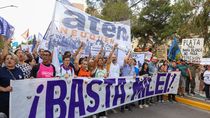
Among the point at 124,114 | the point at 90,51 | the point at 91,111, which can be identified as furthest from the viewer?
the point at 90,51

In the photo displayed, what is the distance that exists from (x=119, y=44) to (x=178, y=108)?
9.20ft

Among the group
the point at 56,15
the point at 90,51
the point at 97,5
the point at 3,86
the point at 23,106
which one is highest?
the point at 97,5

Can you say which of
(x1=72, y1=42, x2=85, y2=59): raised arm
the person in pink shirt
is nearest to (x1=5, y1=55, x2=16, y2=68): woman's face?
the person in pink shirt

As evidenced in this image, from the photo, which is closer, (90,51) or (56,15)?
(56,15)

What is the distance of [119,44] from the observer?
1126cm

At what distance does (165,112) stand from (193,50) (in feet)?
16.4

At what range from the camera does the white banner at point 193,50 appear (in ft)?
45.6

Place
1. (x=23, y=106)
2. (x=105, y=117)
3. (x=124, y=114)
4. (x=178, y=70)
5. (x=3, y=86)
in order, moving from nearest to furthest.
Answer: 1. (x=3, y=86)
2. (x=23, y=106)
3. (x=105, y=117)
4. (x=124, y=114)
5. (x=178, y=70)

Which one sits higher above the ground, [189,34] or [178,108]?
[189,34]

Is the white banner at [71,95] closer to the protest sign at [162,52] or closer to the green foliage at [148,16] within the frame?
the protest sign at [162,52]

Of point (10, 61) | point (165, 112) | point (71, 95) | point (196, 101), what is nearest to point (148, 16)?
point (196, 101)

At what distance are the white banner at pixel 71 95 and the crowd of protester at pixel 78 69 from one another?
177mm

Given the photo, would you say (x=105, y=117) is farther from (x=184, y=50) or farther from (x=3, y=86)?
(x=184, y=50)

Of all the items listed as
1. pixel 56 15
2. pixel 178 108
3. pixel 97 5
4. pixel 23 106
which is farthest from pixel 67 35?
pixel 97 5
